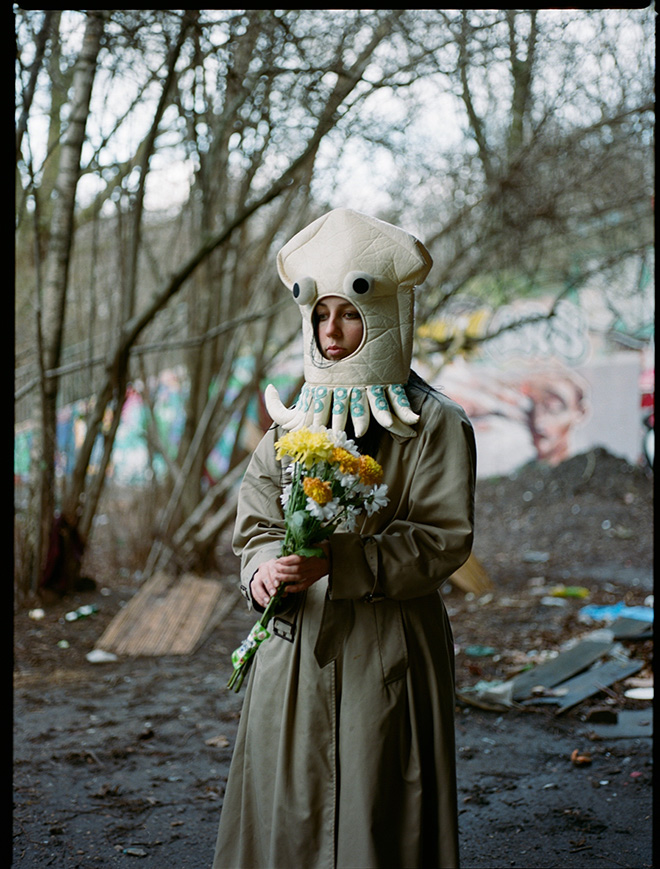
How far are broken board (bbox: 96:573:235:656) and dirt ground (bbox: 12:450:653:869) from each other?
0.14 m

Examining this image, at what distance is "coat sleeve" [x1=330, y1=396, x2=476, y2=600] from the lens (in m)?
2.21

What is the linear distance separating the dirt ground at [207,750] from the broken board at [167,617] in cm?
14

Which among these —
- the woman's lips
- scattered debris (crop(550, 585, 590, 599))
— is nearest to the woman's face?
the woman's lips

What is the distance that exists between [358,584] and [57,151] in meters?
7.42

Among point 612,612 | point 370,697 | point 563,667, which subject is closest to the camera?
point 370,697

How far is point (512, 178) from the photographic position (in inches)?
318

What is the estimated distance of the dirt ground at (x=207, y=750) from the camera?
3377mm

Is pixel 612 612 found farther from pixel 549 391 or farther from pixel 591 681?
pixel 549 391

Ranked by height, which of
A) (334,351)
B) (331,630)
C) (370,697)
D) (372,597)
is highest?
(334,351)

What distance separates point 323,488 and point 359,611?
46cm

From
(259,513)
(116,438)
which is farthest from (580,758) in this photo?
(116,438)

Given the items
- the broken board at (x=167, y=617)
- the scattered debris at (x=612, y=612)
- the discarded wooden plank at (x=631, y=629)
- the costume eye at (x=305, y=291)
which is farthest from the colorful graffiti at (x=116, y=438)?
the discarded wooden plank at (x=631, y=629)

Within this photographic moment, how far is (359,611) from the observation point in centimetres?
233

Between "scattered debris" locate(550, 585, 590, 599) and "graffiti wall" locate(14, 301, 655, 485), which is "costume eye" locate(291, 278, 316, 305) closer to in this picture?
"scattered debris" locate(550, 585, 590, 599)
